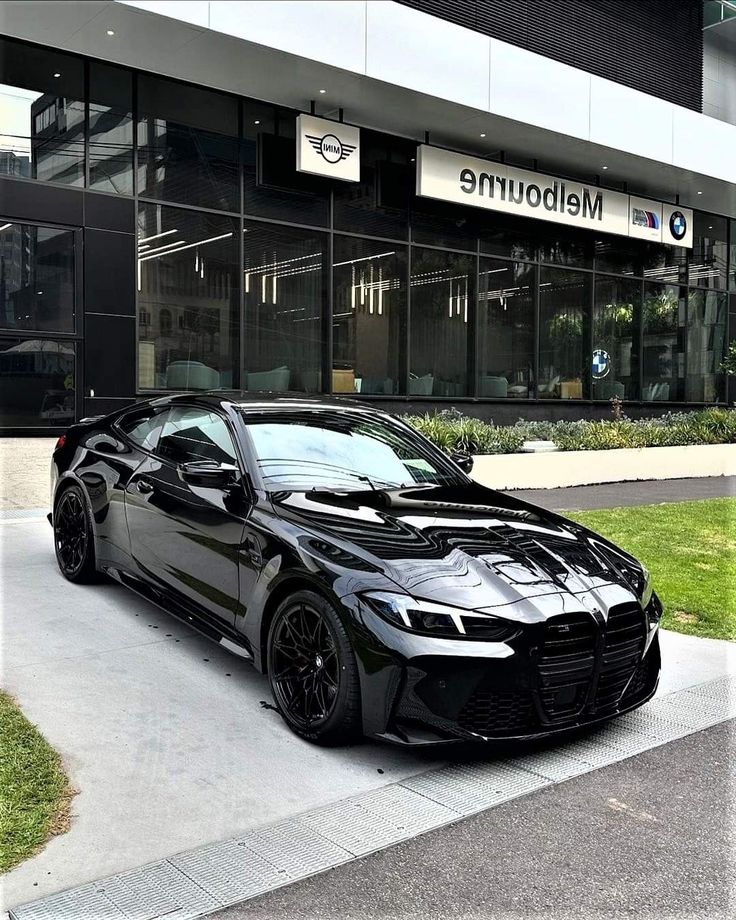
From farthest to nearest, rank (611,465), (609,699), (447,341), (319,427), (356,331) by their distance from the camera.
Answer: (447,341) < (356,331) < (611,465) < (319,427) < (609,699)

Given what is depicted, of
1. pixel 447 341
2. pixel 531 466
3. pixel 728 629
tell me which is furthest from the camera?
pixel 447 341

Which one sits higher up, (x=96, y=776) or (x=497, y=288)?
(x=497, y=288)

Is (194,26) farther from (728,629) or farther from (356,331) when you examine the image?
(728,629)

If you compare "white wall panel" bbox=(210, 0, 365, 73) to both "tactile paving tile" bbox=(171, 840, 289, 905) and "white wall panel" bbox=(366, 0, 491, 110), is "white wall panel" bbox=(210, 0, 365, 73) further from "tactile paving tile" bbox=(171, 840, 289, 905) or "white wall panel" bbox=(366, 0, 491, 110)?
"tactile paving tile" bbox=(171, 840, 289, 905)

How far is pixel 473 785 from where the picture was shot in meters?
3.59

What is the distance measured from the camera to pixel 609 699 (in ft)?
12.8

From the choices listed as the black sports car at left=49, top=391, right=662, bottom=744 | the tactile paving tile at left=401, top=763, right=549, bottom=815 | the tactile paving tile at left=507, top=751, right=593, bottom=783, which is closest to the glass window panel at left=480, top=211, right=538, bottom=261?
the black sports car at left=49, top=391, right=662, bottom=744

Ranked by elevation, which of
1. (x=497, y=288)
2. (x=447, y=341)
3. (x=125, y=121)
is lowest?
(x=447, y=341)

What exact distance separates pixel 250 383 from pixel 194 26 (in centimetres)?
559

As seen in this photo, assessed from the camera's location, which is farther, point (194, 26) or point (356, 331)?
point (356, 331)

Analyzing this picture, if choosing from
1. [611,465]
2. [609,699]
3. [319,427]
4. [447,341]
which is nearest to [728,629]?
[609,699]

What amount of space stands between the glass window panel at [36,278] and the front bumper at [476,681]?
10.4 m

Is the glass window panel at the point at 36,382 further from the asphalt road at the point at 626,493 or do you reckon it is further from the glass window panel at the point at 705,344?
the glass window panel at the point at 705,344

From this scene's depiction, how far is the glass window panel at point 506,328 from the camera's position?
18.5 metres
